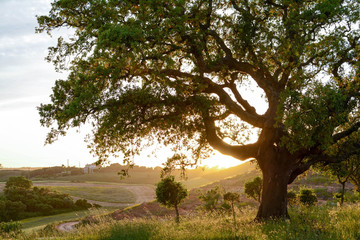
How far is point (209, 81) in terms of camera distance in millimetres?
14539

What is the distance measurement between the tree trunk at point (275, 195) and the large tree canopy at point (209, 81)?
46mm

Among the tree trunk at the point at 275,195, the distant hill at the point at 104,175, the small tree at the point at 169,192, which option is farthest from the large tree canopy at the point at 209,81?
the distant hill at the point at 104,175

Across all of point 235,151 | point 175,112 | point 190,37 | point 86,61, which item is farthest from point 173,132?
point 86,61

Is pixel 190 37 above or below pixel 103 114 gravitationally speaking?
above

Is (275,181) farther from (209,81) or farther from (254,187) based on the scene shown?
(254,187)

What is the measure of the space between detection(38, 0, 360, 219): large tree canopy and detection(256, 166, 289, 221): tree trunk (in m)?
0.05

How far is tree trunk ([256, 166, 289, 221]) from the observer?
1420 centimetres

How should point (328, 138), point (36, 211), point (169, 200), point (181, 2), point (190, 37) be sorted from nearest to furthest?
point (328, 138)
point (181, 2)
point (190, 37)
point (169, 200)
point (36, 211)

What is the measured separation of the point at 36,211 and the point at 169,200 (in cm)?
2587

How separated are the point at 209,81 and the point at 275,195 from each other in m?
6.18

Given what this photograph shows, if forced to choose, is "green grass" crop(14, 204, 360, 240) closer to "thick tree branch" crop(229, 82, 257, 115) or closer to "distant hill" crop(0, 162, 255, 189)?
"thick tree branch" crop(229, 82, 257, 115)

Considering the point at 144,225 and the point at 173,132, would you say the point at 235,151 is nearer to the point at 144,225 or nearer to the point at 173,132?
the point at 173,132

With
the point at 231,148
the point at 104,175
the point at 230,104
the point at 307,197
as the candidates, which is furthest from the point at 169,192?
the point at 104,175

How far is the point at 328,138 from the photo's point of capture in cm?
1091
